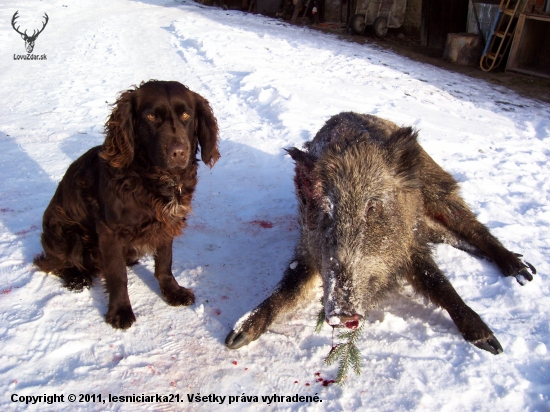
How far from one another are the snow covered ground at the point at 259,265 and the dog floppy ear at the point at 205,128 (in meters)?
1.02

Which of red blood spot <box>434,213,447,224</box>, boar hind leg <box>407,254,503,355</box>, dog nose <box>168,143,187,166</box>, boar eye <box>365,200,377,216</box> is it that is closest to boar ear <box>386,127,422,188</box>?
boar eye <box>365,200,377,216</box>

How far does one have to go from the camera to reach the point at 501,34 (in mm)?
10727

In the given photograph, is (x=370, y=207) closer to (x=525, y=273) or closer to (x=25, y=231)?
(x=525, y=273)

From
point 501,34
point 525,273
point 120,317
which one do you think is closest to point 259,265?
point 120,317

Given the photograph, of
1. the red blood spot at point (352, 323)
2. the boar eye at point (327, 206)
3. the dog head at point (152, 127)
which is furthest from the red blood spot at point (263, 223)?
the red blood spot at point (352, 323)

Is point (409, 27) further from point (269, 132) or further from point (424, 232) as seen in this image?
point (424, 232)

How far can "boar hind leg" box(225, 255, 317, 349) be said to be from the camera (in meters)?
3.00

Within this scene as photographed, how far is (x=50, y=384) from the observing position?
2.59 metres

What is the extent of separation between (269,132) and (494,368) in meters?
4.31

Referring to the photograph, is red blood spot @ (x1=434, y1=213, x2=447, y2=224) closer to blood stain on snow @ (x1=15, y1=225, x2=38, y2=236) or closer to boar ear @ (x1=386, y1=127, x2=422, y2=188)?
boar ear @ (x1=386, y1=127, x2=422, y2=188)

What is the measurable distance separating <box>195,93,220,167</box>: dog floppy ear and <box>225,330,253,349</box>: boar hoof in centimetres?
127

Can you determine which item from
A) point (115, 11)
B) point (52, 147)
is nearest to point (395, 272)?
point (52, 147)

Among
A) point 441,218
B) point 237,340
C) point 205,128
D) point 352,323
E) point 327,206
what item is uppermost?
point 205,128

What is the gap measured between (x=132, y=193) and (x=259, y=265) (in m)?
1.34
